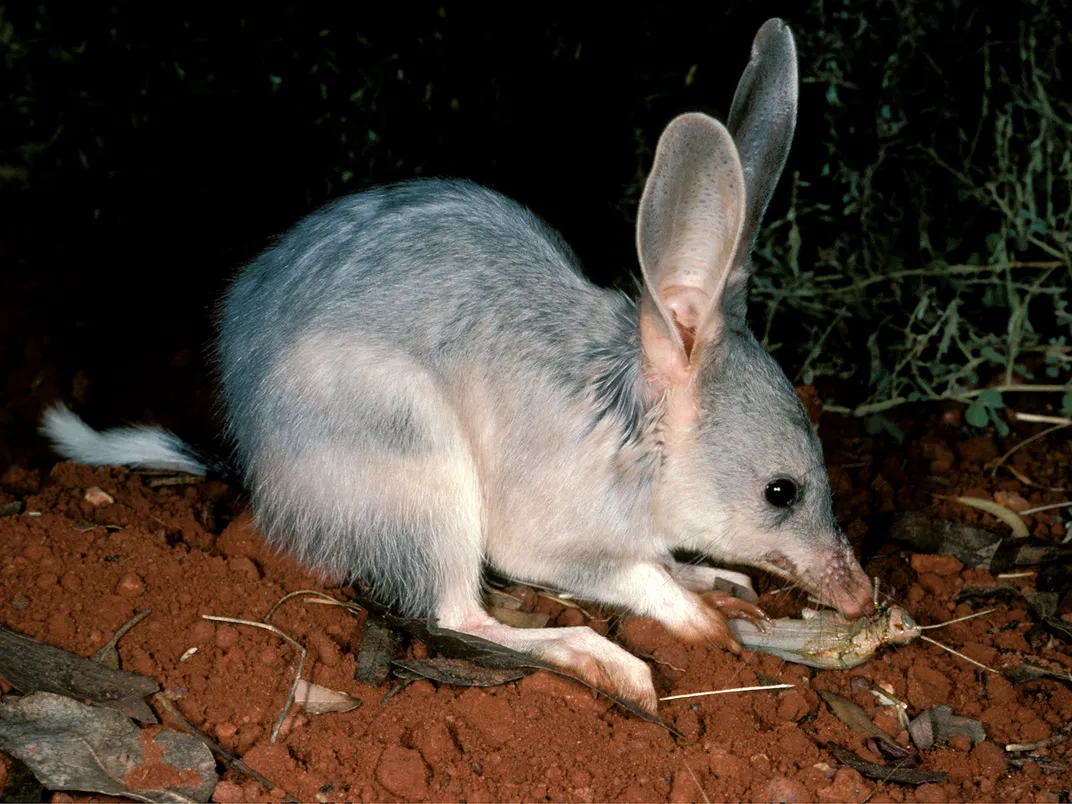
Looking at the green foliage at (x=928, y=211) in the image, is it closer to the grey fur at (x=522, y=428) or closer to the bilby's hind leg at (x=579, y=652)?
the grey fur at (x=522, y=428)

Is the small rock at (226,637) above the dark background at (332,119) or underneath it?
underneath

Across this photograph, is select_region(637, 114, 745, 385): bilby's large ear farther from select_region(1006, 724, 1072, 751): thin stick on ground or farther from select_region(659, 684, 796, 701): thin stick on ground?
select_region(1006, 724, 1072, 751): thin stick on ground

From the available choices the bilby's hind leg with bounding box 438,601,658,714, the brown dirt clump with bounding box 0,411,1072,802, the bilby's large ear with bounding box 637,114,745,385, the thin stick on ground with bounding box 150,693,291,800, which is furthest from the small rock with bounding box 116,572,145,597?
the bilby's large ear with bounding box 637,114,745,385

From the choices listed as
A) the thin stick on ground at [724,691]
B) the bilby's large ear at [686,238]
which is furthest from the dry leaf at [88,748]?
the bilby's large ear at [686,238]

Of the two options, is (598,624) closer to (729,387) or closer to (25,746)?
(729,387)

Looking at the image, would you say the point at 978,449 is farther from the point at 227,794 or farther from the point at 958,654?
the point at 227,794

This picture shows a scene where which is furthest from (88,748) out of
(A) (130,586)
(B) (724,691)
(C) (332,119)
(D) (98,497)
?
(C) (332,119)
